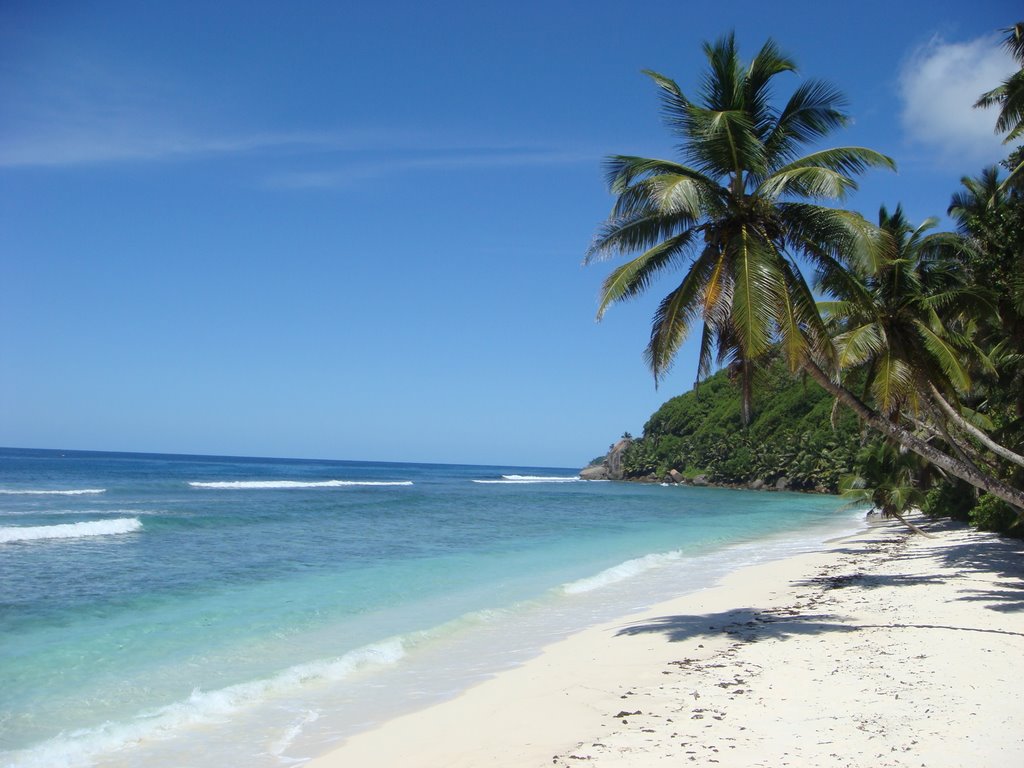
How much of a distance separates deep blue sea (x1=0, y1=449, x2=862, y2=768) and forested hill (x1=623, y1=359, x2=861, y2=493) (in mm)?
40591

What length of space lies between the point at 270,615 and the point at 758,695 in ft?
25.9

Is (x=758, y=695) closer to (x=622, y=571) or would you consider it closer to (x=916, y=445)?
(x=916, y=445)

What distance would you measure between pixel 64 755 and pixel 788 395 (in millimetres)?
79146

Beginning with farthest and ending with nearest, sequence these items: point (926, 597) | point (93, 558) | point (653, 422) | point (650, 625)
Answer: point (653, 422) → point (93, 558) → point (926, 597) → point (650, 625)

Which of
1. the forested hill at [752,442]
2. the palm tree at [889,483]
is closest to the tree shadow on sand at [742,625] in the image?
the palm tree at [889,483]

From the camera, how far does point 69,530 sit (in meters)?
22.0

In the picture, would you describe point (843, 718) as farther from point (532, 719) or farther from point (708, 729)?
point (532, 719)

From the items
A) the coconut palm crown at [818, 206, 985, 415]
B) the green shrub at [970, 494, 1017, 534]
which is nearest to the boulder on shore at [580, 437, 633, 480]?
the green shrub at [970, 494, 1017, 534]

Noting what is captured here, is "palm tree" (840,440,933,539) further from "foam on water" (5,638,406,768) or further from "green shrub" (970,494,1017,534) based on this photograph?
"foam on water" (5,638,406,768)

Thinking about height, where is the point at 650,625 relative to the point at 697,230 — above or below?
below

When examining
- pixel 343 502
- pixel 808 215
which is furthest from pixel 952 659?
pixel 343 502

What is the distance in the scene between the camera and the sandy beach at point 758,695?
5539 millimetres

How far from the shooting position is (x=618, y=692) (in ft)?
24.4

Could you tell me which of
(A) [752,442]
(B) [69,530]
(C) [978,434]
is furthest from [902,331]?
(A) [752,442]
